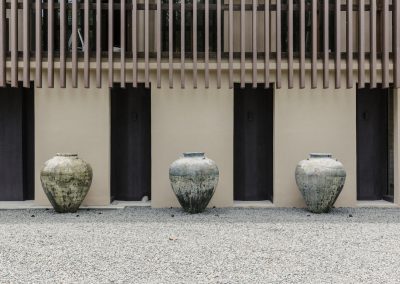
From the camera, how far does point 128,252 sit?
15.7ft

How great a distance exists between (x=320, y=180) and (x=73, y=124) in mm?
4456

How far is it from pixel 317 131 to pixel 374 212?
1.72 meters

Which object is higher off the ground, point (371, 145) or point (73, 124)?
point (73, 124)

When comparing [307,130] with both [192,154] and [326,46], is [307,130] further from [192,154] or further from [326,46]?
[192,154]

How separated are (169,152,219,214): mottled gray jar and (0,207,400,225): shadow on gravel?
0.23 meters

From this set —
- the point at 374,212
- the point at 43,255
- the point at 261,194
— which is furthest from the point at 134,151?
the point at 374,212

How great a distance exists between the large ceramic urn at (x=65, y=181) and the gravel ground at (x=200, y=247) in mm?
224

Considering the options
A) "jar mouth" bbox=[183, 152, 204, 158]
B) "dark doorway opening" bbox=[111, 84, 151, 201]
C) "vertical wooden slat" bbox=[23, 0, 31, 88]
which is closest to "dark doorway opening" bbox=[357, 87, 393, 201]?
"jar mouth" bbox=[183, 152, 204, 158]

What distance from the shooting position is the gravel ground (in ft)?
13.2

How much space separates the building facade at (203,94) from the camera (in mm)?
7473

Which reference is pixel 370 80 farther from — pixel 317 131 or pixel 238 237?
pixel 238 237

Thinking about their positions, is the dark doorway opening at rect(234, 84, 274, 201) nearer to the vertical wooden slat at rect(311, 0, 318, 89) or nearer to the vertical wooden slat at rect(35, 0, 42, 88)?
the vertical wooden slat at rect(311, 0, 318, 89)

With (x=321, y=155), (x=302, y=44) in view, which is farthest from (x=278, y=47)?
(x=321, y=155)

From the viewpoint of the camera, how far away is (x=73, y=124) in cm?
784
